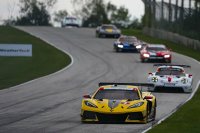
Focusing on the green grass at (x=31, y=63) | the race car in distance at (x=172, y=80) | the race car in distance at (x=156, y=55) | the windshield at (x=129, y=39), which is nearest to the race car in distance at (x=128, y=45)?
the windshield at (x=129, y=39)

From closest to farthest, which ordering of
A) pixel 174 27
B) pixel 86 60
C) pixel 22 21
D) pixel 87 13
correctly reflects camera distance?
pixel 86 60 → pixel 174 27 → pixel 22 21 → pixel 87 13

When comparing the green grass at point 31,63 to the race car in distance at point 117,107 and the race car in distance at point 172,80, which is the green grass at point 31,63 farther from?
the race car in distance at point 117,107

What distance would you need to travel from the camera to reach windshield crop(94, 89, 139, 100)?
2245cm

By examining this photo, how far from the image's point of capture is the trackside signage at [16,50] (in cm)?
4022

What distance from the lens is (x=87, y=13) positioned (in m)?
174

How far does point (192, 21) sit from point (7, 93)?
133 ft

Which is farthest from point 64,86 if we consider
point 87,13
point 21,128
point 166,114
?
point 87,13

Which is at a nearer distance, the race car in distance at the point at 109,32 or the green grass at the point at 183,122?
the green grass at the point at 183,122

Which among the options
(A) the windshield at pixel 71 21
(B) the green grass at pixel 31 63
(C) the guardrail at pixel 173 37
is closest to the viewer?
(B) the green grass at pixel 31 63

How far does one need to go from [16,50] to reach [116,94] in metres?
18.4

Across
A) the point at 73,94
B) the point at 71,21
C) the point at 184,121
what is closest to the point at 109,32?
the point at 71,21

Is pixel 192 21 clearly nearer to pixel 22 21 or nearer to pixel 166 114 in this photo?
pixel 166 114

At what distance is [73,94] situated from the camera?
109 feet

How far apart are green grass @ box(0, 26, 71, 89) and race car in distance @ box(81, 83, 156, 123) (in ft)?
49.0
